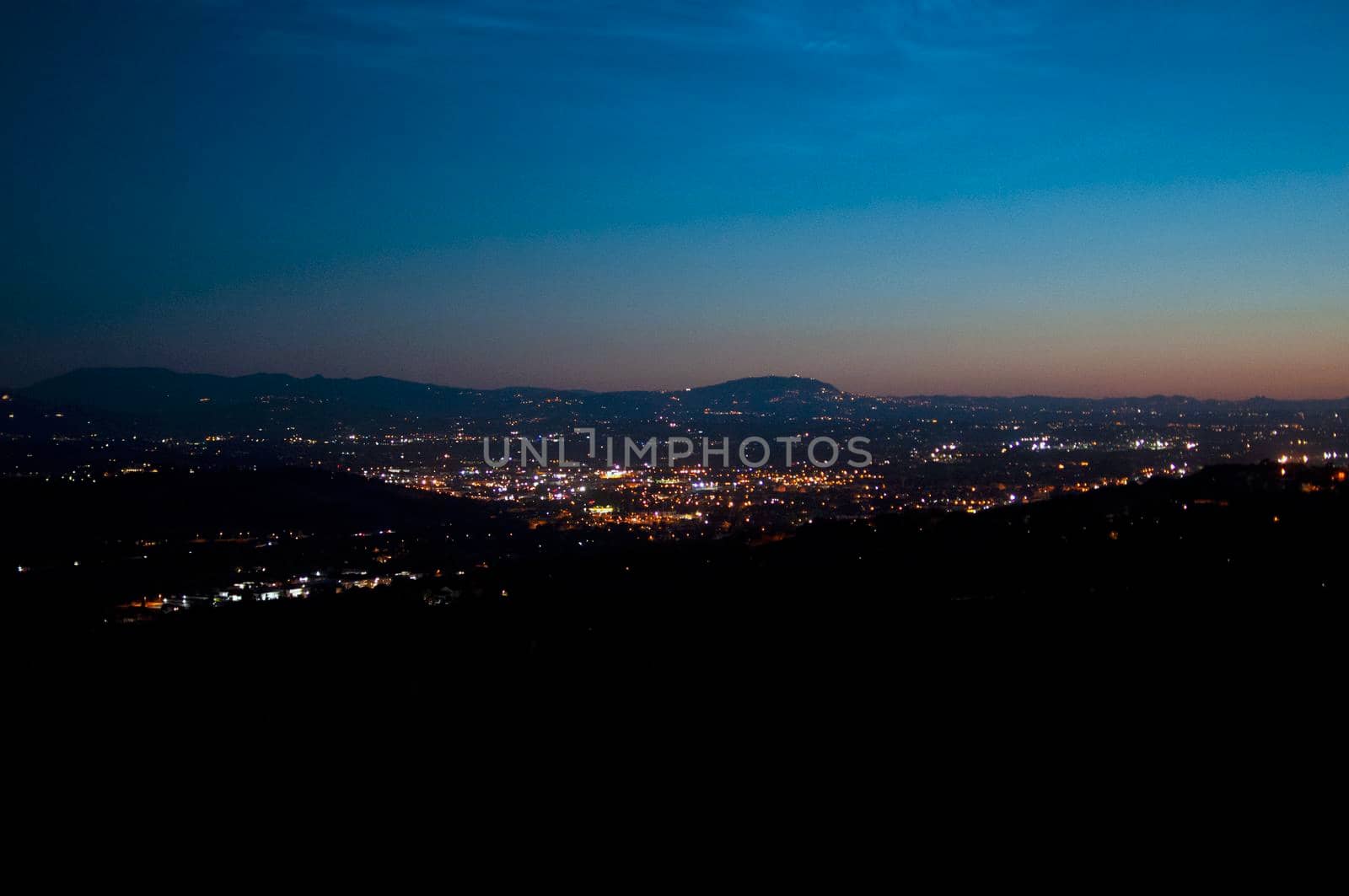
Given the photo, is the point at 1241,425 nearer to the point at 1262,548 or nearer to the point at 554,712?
the point at 1262,548

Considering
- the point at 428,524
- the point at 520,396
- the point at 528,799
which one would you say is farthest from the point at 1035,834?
the point at 520,396

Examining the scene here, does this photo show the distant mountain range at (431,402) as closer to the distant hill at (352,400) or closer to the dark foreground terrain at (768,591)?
the distant hill at (352,400)

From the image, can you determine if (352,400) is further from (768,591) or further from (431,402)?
(768,591)

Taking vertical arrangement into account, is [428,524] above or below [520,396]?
below

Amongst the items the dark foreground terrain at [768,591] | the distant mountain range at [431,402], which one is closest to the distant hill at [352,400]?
the distant mountain range at [431,402]

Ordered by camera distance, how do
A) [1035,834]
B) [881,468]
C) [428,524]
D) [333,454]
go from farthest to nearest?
[333,454]
[881,468]
[428,524]
[1035,834]

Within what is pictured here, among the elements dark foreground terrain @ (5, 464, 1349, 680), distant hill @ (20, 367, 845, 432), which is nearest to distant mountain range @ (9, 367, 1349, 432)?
distant hill @ (20, 367, 845, 432)

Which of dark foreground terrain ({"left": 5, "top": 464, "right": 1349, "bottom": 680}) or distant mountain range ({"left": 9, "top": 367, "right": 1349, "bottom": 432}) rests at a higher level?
distant mountain range ({"left": 9, "top": 367, "right": 1349, "bottom": 432})

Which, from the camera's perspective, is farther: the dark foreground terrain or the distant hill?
the distant hill

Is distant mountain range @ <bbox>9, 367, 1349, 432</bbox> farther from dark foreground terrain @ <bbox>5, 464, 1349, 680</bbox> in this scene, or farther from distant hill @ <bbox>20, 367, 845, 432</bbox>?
dark foreground terrain @ <bbox>5, 464, 1349, 680</bbox>
